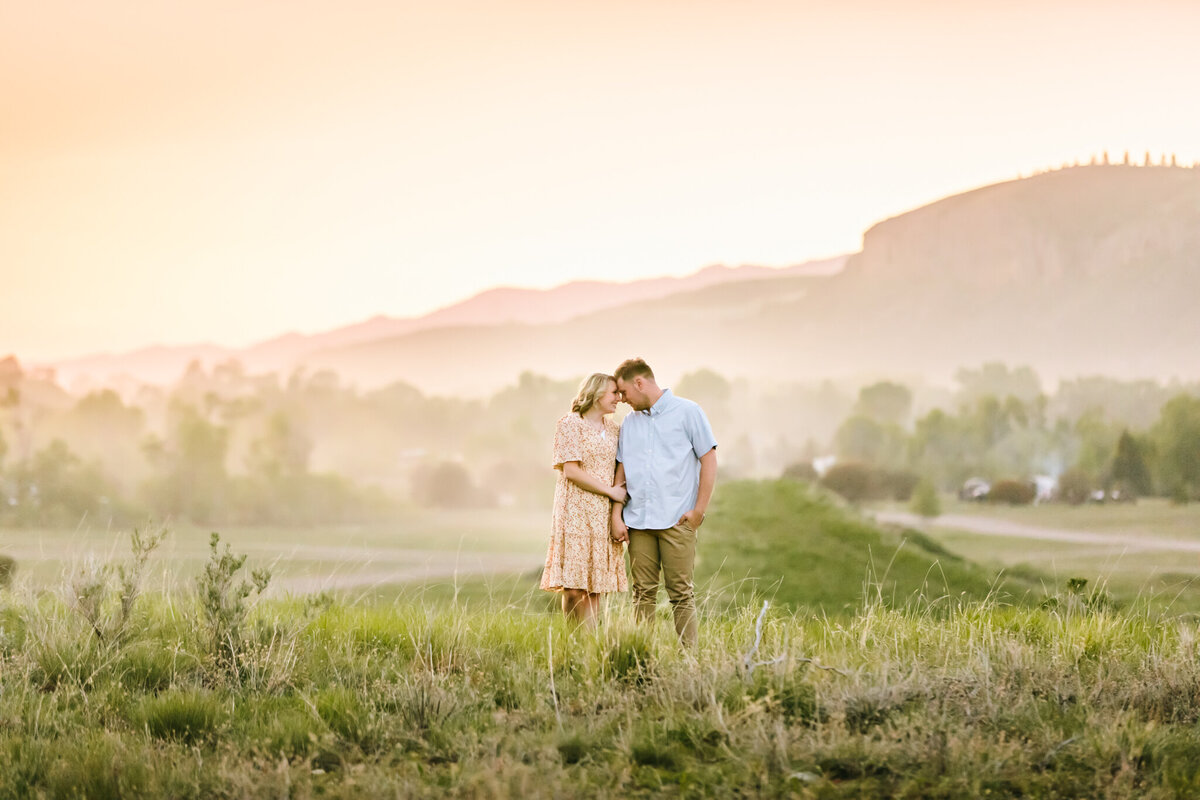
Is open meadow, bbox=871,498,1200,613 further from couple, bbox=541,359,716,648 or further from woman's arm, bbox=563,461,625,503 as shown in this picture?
woman's arm, bbox=563,461,625,503

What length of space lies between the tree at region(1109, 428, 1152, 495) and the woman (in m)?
112

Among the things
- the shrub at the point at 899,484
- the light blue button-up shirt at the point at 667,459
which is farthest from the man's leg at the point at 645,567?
the shrub at the point at 899,484

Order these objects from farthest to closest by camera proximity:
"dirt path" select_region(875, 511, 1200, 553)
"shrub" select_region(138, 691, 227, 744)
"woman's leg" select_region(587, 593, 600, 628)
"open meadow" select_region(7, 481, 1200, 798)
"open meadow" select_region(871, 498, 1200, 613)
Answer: "dirt path" select_region(875, 511, 1200, 553), "open meadow" select_region(871, 498, 1200, 613), "woman's leg" select_region(587, 593, 600, 628), "shrub" select_region(138, 691, 227, 744), "open meadow" select_region(7, 481, 1200, 798)

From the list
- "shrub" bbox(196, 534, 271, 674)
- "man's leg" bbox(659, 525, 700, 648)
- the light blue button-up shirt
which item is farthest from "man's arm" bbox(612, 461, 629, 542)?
"shrub" bbox(196, 534, 271, 674)

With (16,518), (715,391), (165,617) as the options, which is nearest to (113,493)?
(16,518)

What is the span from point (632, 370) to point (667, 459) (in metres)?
0.67

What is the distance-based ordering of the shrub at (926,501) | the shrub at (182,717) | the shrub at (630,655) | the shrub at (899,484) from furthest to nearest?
the shrub at (899,484), the shrub at (926,501), the shrub at (630,655), the shrub at (182,717)

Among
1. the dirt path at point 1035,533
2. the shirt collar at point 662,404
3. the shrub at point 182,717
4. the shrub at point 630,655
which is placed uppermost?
the shirt collar at point 662,404

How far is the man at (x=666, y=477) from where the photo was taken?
7.71 m

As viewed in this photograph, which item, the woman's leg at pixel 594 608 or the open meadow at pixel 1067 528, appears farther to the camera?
the open meadow at pixel 1067 528

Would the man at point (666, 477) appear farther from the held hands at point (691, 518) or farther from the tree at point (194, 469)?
the tree at point (194, 469)

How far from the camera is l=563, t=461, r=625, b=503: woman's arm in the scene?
7758mm

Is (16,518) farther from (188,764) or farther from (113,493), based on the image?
(188,764)

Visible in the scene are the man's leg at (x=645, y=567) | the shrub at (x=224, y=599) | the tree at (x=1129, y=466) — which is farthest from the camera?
the tree at (x=1129, y=466)
